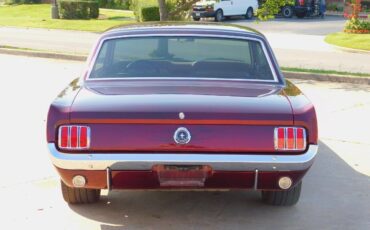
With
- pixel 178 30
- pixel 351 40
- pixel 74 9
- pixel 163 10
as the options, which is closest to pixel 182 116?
pixel 178 30

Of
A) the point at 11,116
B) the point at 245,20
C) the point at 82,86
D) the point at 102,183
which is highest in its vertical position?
the point at 82,86

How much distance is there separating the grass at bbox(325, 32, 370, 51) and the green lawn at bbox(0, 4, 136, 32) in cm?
1024

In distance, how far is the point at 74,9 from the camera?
33.2 metres

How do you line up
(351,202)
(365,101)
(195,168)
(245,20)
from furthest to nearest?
(245,20) → (365,101) → (351,202) → (195,168)

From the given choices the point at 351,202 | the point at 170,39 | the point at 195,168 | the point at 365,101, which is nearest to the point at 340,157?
the point at 351,202

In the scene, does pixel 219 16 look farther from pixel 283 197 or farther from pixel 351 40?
pixel 283 197

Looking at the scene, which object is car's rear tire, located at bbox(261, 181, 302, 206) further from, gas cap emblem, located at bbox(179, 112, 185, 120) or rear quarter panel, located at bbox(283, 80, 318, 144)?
gas cap emblem, located at bbox(179, 112, 185, 120)

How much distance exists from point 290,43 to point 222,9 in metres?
12.4

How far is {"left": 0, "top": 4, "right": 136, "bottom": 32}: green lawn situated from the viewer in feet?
97.3

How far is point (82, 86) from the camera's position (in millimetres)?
5105

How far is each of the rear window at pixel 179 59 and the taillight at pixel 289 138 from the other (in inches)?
38.7

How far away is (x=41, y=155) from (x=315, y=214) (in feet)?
10.3

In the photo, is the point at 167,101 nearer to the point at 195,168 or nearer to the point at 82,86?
the point at 195,168

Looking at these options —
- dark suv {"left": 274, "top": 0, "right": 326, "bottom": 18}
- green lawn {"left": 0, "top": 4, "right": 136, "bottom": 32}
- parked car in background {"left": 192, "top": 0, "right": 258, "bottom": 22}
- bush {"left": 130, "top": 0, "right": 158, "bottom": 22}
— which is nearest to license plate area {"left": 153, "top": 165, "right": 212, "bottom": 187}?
green lawn {"left": 0, "top": 4, "right": 136, "bottom": 32}
